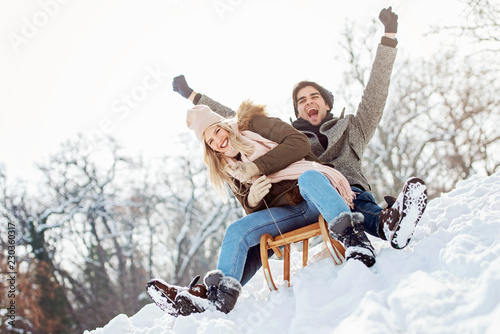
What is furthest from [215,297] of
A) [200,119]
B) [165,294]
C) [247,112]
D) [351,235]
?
[247,112]

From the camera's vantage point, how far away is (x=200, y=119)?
2.22m

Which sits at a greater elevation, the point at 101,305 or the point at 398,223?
the point at 398,223

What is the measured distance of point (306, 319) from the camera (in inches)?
55.1

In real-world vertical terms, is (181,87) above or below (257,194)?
above

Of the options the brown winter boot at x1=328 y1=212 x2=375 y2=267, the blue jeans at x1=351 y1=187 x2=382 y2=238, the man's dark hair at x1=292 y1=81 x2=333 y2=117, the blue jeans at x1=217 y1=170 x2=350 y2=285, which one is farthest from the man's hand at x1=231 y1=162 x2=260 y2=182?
the man's dark hair at x1=292 y1=81 x2=333 y2=117

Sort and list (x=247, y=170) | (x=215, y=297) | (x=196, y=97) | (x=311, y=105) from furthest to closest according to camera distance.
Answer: (x=196, y=97) < (x=311, y=105) < (x=247, y=170) < (x=215, y=297)

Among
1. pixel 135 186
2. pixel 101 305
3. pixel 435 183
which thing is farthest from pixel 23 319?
pixel 435 183

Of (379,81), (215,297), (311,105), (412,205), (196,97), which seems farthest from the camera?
(196,97)

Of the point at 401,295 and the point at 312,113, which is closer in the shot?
the point at 401,295

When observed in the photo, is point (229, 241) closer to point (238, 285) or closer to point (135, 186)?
point (238, 285)

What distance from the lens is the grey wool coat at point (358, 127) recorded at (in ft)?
8.29

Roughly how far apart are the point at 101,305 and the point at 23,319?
2.52m

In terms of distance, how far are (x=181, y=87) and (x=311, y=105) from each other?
4.14 feet

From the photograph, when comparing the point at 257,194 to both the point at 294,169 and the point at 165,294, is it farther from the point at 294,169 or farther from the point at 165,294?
the point at 165,294
